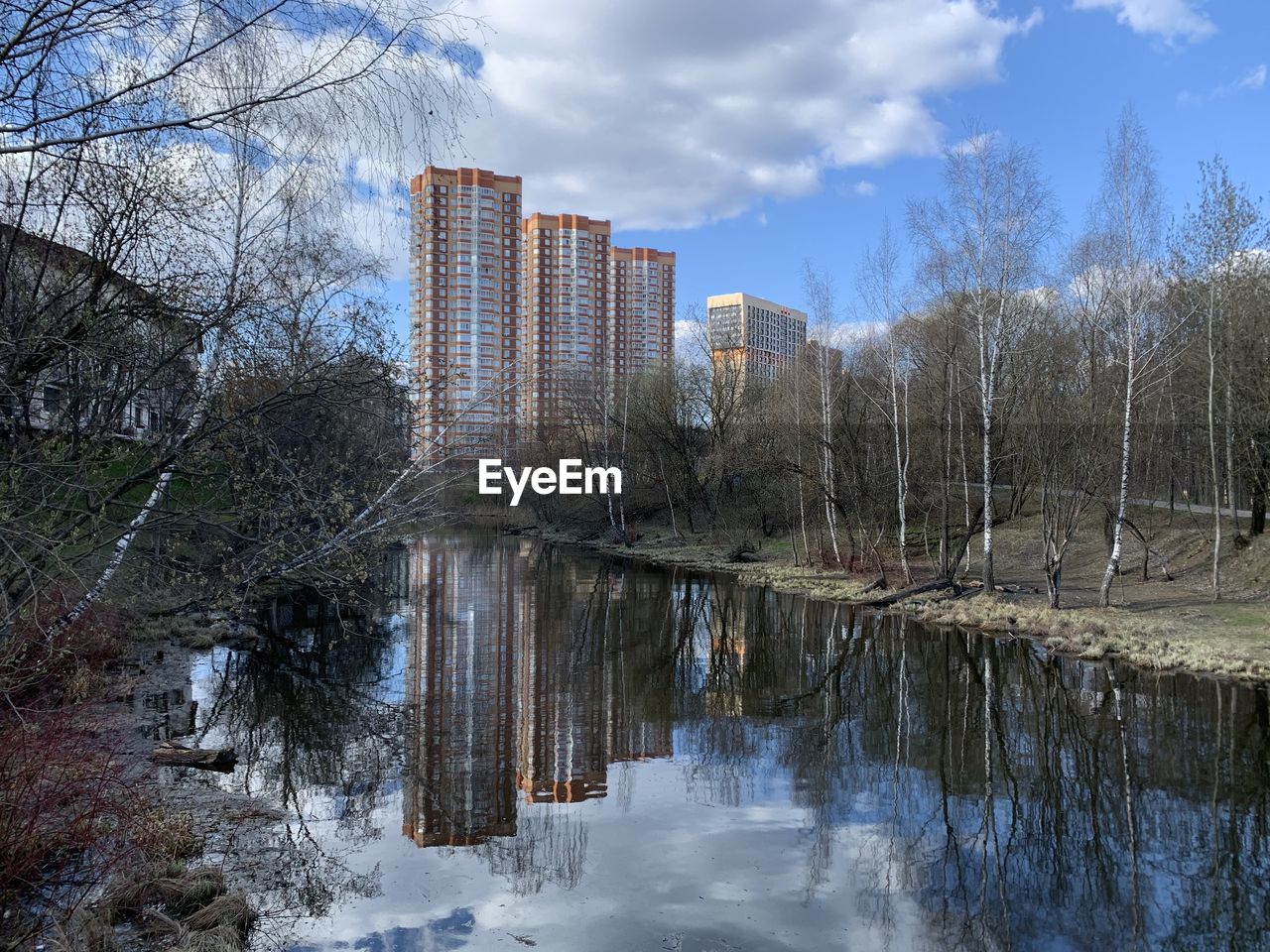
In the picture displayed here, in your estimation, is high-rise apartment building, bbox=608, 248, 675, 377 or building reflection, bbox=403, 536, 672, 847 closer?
building reflection, bbox=403, 536, 672, 847

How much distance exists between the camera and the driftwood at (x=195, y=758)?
938cm

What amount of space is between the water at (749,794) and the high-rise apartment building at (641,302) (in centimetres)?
4808

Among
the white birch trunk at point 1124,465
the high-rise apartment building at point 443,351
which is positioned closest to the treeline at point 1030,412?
the white birch trunk at point 1124,465

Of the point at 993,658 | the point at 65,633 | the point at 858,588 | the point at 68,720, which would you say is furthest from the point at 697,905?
the point at 858,588

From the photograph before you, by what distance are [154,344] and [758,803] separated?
21.9 feet

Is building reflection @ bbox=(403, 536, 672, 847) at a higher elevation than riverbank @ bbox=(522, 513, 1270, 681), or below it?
below

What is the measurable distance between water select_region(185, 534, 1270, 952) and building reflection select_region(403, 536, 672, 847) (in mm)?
59

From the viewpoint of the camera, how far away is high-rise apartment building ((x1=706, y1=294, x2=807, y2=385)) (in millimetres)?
42688

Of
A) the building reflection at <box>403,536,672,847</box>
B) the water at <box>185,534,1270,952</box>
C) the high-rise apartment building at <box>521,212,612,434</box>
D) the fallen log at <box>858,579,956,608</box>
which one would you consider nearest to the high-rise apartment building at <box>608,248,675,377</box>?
the high-rise apartment building at <box>521,212,612,434</box>

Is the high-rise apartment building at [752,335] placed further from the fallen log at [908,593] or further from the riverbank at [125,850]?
the riverbank at [125,850]

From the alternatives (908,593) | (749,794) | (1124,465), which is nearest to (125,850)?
(749,794)

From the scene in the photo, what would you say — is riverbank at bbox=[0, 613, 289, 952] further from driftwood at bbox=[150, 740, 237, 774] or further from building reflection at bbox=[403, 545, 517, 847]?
building reflection at bbox=[403, 545, 517, 847]

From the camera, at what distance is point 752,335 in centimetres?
4947

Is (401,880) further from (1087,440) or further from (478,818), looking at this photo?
(1087,440)
